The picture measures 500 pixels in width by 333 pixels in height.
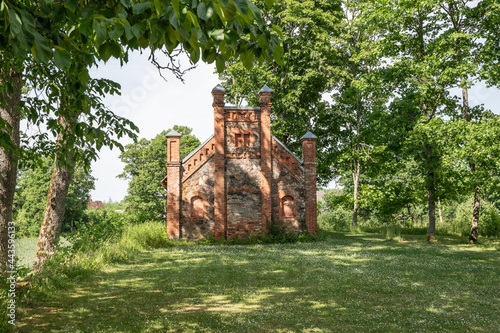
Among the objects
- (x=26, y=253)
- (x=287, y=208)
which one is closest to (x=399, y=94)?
(x=287, y=208)

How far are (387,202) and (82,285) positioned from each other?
60.8 ft

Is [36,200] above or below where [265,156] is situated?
below

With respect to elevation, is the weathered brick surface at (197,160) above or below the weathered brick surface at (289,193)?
above

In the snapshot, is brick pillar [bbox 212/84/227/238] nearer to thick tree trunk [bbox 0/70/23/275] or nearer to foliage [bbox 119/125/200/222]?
thick tree trunk [bbox 0/70/23/275]

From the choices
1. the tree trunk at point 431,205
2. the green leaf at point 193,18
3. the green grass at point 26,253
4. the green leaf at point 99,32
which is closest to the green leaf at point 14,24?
the green leaf at point 99,32

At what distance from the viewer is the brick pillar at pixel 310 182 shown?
67.6 ft

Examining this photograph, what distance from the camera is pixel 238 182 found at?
2023cm

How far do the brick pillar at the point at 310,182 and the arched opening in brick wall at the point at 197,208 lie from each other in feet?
19.2

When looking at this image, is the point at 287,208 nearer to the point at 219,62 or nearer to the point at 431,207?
the point at 431,207

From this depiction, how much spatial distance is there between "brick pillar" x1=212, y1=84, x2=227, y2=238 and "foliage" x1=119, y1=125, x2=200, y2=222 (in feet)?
57.0

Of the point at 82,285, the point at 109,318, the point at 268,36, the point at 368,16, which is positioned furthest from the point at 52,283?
the point at 368,16

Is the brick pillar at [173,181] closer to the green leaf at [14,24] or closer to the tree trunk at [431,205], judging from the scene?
the tree trunk at [431,205]

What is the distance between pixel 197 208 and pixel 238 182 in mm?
2693

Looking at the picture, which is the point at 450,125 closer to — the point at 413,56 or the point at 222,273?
the point at 413,56
